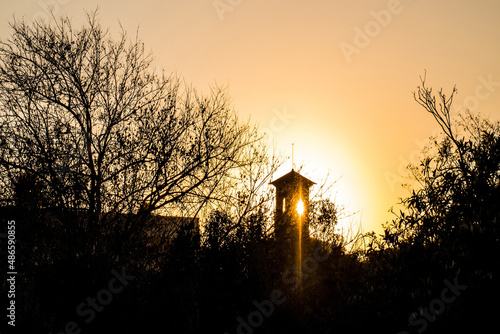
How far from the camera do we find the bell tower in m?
14.0

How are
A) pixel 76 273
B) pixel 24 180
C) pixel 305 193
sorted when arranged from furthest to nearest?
pixel 305 193
pixel 24 180
pixel 76 273

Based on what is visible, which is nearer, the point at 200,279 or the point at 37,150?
the point at 200,279

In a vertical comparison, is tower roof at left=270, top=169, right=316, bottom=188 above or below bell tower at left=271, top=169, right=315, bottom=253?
above

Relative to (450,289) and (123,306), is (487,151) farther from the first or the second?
(123,306)

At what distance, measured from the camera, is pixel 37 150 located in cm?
1291

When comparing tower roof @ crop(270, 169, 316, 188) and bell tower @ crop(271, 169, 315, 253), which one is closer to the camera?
bell tower @ crop(271, 169, 315, 253)

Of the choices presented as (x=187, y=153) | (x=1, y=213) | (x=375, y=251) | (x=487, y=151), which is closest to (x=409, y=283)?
(x=375, y=251)

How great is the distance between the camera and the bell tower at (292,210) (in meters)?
14.0

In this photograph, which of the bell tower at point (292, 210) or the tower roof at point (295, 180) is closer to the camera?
the bell tower at point (292, 210)

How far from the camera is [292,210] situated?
15.0 m

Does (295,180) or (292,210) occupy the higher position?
(295,180)

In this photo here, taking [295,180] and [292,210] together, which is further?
[295,180]

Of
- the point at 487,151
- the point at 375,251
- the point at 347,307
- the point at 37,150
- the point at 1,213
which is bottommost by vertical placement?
the point at 347,307

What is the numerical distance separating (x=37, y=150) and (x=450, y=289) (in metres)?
12.7
